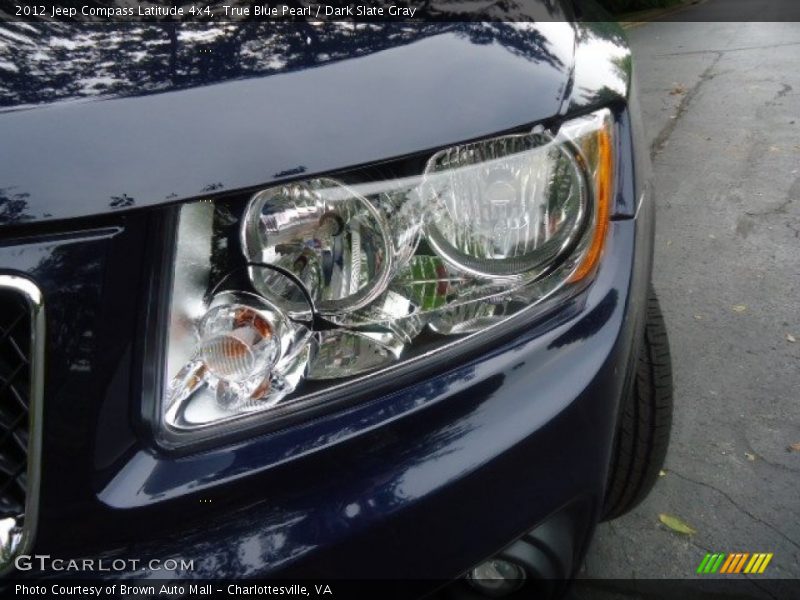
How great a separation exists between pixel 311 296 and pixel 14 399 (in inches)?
17.8

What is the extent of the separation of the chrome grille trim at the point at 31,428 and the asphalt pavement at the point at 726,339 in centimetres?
146

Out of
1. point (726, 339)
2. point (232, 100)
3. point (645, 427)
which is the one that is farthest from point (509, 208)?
point (726, 339)

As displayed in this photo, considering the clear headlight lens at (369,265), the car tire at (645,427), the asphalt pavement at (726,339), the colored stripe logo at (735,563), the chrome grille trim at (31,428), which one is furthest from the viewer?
the asphalt pavement at (726,339)

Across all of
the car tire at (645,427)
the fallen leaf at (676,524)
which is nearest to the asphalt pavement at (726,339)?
the fallen leaf at (676,524)

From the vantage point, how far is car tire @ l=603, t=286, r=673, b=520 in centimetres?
174

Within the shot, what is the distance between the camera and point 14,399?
107 centimetres

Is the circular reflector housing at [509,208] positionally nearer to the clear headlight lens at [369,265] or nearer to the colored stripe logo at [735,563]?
the clear headlight lens at [369,265]

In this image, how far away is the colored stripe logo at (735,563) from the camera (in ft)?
6.60

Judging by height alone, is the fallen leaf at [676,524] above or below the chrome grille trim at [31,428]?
below

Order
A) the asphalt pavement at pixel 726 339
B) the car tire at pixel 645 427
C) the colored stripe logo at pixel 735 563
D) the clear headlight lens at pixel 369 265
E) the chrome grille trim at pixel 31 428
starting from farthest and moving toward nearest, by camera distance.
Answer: the asphalt pavement at pixel 726 339 < the colored stripe logo at pixel 735 563 < the car tire at pixel 645 427 < the clear headlight lens at pixel 369 265 < the chrome grille trim at pixel 31 428

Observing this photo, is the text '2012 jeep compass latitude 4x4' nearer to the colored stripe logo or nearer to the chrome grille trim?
the chrome grille trim

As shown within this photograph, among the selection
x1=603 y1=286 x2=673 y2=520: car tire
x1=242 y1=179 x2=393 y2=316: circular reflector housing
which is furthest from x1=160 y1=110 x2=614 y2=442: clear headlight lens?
x1=603 y1=286 x2=673 y2=520: car tire

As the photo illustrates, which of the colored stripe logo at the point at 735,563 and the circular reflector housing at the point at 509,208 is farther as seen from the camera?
the colored stripe logo at the point at 735,563

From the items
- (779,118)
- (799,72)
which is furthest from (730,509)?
(799,72)
